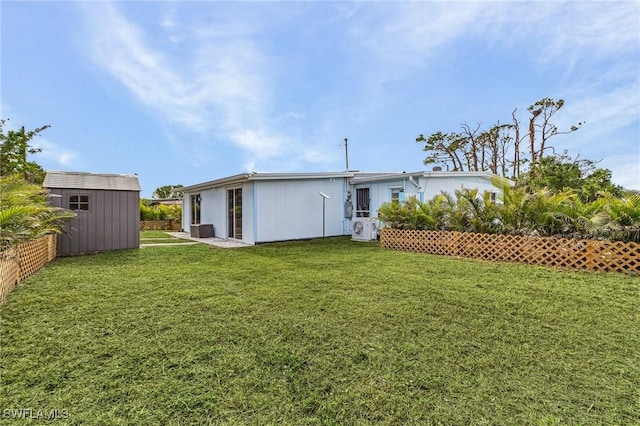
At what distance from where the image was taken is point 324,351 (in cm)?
298

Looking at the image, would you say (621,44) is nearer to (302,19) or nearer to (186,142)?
(302,19)

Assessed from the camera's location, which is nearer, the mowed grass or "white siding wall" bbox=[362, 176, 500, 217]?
the mowed grass

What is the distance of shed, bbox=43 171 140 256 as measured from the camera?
341 inches

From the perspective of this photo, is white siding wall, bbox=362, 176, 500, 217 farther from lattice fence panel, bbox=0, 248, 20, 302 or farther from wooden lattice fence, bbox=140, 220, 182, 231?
wooden lattice fence, bbox=140, 220, 182, 231

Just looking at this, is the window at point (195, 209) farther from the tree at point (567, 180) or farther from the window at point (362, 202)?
the tree at point (567, 180)

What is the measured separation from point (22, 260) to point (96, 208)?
394 centimetres

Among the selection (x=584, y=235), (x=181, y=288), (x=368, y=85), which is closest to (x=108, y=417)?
(x=181, y=288)

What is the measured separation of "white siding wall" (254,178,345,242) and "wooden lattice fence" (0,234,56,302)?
579 cm

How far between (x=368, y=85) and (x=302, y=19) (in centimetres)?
669

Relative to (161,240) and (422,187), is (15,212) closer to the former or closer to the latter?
(161,240)

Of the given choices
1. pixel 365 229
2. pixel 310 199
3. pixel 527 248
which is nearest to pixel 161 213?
pixel 310 199

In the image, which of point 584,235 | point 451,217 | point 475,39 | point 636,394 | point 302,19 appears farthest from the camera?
point 475,39

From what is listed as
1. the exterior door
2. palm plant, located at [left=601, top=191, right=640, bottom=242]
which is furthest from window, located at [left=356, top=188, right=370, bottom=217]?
palm plant, located at [left=601, top=191, right=640, bottom=242]

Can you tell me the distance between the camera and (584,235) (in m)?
6.84
